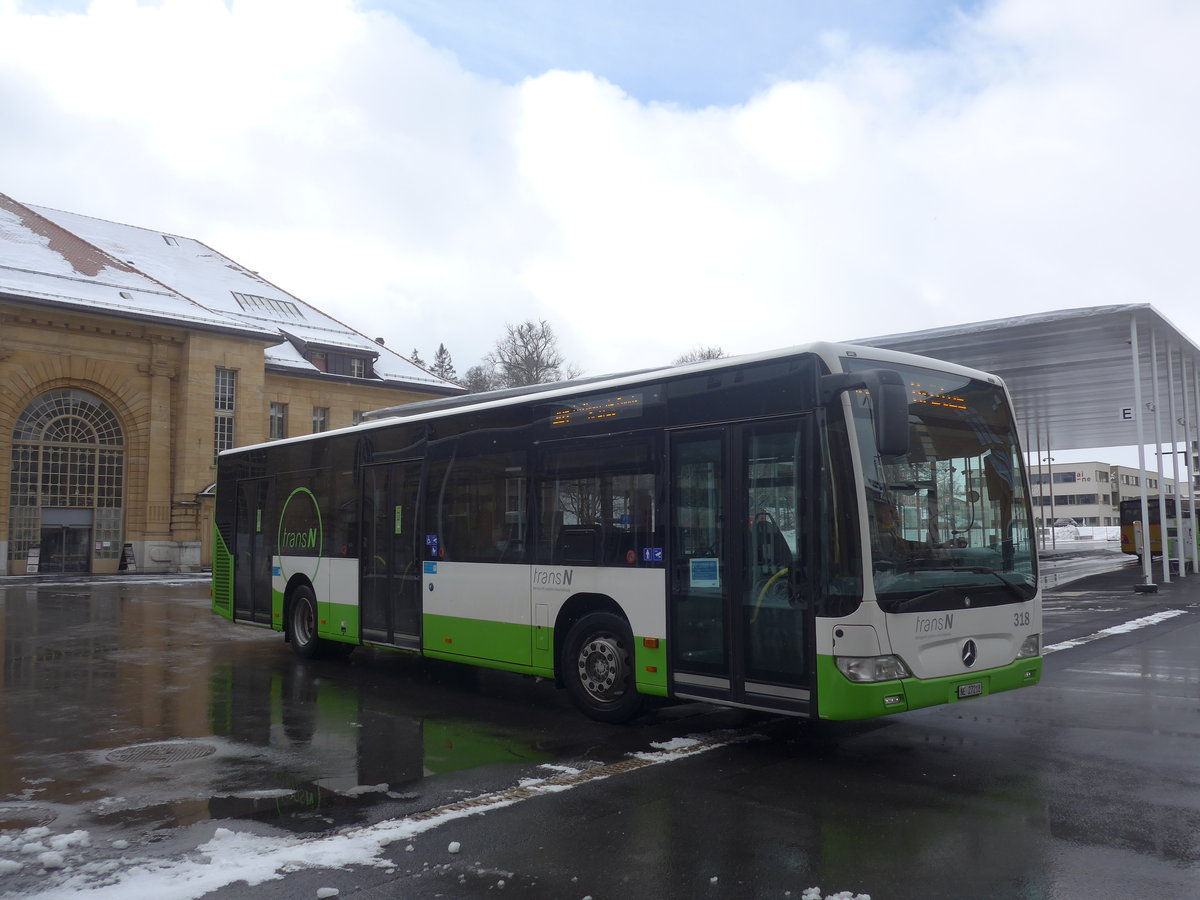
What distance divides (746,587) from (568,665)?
7.60 ft

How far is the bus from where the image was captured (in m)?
6.88

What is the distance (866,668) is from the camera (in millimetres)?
6707

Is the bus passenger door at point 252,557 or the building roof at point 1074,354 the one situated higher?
the building roof at point 1074,354

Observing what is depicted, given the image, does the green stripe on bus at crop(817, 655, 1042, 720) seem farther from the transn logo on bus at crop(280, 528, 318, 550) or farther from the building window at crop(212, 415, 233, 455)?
the building window at crop(212, 415, 233, 455)

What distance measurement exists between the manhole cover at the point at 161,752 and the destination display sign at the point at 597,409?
4123 mm

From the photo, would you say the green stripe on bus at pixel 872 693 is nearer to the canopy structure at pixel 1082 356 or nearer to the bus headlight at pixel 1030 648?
the bus headlight at pixel 1030 648

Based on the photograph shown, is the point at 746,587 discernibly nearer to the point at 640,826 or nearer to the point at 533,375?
the point at 640,826

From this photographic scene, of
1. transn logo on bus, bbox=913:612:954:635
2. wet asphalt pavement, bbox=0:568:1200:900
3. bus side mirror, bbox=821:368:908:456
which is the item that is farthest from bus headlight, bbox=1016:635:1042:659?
bus side mirror, bbox=821:368:908:456

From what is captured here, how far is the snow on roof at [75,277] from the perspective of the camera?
40.5 metres

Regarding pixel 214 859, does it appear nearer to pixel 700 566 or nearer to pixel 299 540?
pixel 700 566

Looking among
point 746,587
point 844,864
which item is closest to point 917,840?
point 844,864

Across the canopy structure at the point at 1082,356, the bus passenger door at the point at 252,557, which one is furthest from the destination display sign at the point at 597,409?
the canopy structure at the point at 1082,356

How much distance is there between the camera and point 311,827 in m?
5.88

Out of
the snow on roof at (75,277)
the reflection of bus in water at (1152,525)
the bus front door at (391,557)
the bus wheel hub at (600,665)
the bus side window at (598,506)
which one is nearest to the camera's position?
the bus side window at (598,506)
